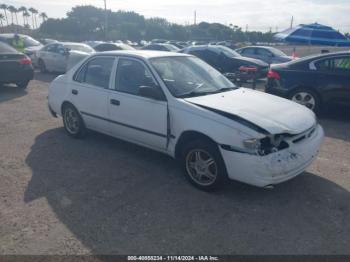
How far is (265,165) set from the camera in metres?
3.57

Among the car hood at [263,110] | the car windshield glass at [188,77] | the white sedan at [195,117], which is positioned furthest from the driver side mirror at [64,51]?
the car hood at [263,110]

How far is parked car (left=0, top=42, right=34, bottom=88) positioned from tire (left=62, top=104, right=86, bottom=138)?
526 cm

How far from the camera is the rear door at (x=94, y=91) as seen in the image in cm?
527

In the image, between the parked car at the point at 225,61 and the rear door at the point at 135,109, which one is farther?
the parked car at the point at 225,61

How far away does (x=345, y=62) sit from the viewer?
Answer: 23.8 feet

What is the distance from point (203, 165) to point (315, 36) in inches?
592

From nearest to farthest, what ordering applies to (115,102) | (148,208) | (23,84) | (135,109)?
(148,208)
(135,109)
(115,102)
(23,84)

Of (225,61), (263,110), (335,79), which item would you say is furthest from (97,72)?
(225,61)

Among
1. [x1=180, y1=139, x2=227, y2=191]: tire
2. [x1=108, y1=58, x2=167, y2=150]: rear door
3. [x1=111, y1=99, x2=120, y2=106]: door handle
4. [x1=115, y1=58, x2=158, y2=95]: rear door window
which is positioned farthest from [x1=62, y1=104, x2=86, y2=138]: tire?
[x1=180, y1=139, x2=227, y2=191]: tire

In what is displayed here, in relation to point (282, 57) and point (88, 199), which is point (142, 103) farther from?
point (282, 57)

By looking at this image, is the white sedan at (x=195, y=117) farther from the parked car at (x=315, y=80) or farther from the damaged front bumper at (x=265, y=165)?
the parked car at (x=315, y=80)

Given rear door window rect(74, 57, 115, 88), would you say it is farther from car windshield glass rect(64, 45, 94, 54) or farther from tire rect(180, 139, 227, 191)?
car windshield glass rect(64, 45, 94, 54)

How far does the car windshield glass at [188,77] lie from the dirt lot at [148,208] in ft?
3.86

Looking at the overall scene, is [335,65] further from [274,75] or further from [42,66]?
[42,66]
